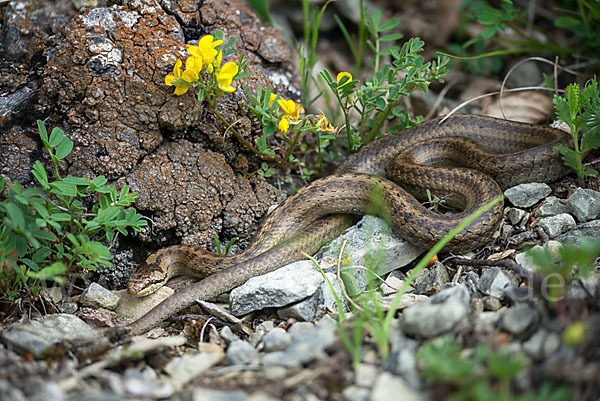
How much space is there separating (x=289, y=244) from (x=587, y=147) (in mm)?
2858

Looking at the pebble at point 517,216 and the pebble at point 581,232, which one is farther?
the pebble at point 517,216

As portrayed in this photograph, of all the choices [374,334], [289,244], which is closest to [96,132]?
[289,244]

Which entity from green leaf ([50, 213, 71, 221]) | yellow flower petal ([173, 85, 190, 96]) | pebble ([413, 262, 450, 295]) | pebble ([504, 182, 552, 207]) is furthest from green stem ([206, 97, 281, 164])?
pebble ([504, 182, 552, 207])

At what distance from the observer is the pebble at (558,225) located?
181 inches

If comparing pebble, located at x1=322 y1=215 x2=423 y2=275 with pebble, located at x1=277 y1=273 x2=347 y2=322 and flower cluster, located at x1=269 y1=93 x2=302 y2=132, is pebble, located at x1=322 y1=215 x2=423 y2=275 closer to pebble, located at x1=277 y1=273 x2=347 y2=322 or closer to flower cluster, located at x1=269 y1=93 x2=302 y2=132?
pebble, located at x1=277 y1=273 x2=347 y2=322

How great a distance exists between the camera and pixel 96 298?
14.9 ft

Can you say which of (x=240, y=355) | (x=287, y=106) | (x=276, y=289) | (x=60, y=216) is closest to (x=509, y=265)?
(x=276, y=289)

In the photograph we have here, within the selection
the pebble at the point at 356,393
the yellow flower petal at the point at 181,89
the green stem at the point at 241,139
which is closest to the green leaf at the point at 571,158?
the green stem at the point at 241,139

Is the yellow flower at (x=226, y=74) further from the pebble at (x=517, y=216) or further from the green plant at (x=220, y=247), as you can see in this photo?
the pebble at (x=517, y=216)

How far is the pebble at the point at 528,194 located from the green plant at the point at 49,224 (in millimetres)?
3492

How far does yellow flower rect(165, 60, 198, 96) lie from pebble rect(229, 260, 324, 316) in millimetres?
1831

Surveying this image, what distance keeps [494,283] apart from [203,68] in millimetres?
3073

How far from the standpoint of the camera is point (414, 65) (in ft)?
16.0

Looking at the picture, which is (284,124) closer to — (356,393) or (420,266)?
(420,266)
